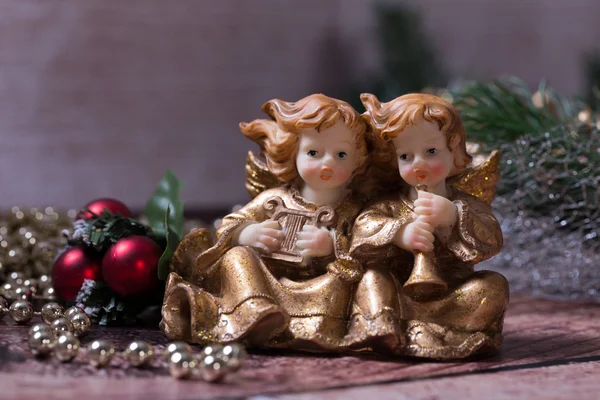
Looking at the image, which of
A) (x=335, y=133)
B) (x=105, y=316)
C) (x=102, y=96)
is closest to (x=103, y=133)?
(x=102, y=96)

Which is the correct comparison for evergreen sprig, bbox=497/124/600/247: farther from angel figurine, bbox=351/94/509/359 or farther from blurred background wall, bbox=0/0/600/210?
blurred background wall, bbox=0/0/600/210

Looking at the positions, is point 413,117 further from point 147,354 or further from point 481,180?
point 147,354

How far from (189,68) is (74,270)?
1.77 m

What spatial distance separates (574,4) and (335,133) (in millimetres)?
2189

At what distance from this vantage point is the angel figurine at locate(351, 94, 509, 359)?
1116 mm

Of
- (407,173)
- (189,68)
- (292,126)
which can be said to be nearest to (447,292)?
(407,173)

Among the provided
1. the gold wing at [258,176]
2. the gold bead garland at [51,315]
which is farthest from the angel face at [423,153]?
the gold bead garland at [51,315]

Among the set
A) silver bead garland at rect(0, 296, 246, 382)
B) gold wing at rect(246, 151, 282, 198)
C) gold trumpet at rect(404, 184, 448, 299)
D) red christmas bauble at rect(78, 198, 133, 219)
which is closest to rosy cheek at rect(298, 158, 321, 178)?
gold wing at rect(246, 151, 282, 198)

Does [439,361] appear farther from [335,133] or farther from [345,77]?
[345,77]

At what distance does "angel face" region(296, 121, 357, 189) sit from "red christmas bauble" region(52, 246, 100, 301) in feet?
1.39

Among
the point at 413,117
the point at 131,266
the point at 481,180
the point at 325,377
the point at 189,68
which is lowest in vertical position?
the point at 325,377

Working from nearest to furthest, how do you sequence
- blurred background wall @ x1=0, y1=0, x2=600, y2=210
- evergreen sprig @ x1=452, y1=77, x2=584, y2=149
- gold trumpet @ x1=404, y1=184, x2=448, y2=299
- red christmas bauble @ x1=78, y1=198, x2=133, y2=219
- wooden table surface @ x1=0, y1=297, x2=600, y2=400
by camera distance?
wooden table surface @ x1=0, y1=297, x2=600, y2=400 < gold trumpet @ x1=404, y1=184, x2=448, y2=299 < red christmas bauble @ x1=78, y1=198, x2=133, y2=219 < evergreen sprig @ x1=452, y1=77, x2=584, y2=149 < blurred background wall @ x1=0, y1=0, x2=600, y2=210

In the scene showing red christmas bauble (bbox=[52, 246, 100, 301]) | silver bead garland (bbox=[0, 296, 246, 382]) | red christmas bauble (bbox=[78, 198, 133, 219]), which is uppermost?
red christmas bauble (bbox=[78, 198, 133, 219])

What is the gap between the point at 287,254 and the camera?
1.18m
